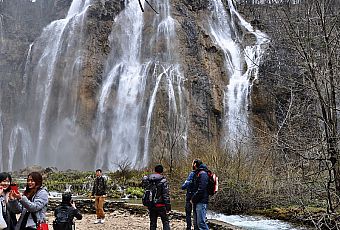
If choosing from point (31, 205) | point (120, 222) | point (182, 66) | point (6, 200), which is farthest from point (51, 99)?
point (31, 205)

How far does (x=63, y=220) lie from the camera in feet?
21.5

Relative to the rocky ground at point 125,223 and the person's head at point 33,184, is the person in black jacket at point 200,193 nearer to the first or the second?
the rocky ground at point 125,223

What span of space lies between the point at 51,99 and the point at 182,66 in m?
12.8

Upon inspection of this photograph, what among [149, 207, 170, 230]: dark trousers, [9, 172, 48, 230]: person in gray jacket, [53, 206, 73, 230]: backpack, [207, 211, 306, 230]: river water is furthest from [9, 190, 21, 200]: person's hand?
[207, 211, 306, 230]: river water

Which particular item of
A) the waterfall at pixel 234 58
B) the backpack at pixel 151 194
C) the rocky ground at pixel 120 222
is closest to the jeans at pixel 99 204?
the rocky ground at pixel 120 222

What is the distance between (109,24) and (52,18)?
426 inches

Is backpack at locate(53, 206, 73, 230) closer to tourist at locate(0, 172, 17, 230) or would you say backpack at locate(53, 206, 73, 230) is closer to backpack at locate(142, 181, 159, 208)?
tourist at locate(0, 172, 17, 230)

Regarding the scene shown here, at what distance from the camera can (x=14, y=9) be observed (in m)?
56.0

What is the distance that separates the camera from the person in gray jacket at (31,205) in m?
5.04

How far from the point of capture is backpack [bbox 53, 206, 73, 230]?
21.4 feet

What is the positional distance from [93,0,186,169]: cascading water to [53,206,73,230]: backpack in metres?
27.0

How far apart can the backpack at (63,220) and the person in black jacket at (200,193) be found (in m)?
2.81

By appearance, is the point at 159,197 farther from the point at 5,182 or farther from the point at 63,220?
the point at 5,182

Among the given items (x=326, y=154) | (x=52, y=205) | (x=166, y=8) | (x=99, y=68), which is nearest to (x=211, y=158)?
(x=52, y=205)
